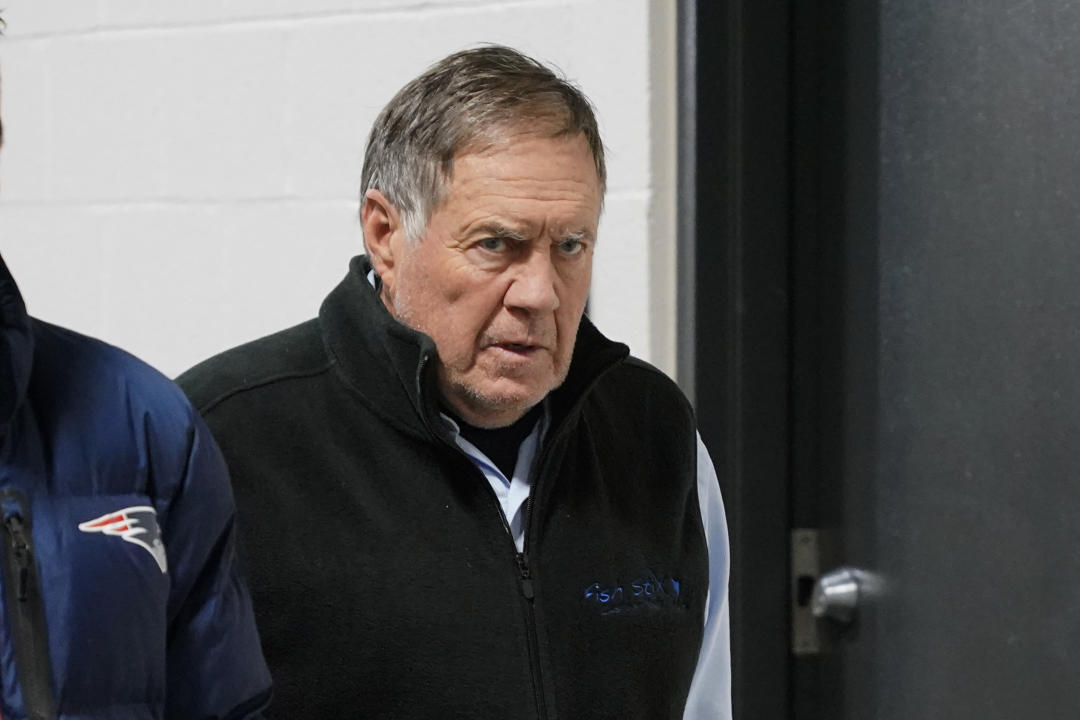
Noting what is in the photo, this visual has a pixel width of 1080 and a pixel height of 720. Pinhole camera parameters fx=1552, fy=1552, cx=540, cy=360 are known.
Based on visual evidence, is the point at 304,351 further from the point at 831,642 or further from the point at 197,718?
the point at 831,642

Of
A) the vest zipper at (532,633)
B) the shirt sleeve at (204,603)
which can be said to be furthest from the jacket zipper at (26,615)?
the vest zipper at (532,633)

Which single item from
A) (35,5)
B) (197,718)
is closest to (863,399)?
(197,718)

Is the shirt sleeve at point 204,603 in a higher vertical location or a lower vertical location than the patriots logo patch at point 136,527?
lower

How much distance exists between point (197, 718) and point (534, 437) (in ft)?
1.63

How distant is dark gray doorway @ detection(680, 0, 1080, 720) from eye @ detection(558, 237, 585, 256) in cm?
43

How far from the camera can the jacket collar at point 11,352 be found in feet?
3.24

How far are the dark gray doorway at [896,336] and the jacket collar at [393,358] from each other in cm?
40

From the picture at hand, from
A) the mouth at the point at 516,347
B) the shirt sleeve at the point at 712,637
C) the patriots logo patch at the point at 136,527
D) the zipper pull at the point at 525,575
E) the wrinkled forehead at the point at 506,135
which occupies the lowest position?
the shirt sleeve at the point at 712,637

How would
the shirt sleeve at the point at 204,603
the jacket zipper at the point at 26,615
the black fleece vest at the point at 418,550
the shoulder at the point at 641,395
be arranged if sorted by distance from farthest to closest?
1. the shoulder at the point at 641,395
2. the black fleece vest at the point at 418,550
3. the shirt sleeve at the point at 204,603
4. the jacket zipper at the point at 26,615

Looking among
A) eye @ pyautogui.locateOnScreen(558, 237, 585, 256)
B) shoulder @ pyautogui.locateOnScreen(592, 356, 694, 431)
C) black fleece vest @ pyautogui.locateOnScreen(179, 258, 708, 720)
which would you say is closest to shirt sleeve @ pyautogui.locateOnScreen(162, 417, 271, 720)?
black fleece vest @ pyautogui.locateOnScreen(179, 258, 708, 720)

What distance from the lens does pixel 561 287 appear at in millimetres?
1438

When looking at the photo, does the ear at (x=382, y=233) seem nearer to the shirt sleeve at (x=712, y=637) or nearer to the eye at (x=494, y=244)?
the eye at (x=494, y=244)

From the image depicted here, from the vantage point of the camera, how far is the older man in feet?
4.44

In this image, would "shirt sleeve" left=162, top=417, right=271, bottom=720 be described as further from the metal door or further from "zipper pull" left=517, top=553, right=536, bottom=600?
the metal door
